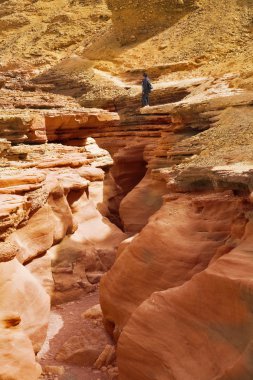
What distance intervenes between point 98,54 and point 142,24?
3628mm

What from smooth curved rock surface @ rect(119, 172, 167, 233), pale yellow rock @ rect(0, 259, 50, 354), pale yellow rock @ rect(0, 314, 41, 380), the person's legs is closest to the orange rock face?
pale yellow rock @ rect(0, 259, 50, 354)

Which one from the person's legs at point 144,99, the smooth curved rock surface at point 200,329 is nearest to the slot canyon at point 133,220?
the smooth curved rock surface at point 200,329

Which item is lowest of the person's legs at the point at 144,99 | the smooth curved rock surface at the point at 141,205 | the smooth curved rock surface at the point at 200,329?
the smooth curved rock surface at the point at 141,205

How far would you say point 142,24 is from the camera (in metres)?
32.6

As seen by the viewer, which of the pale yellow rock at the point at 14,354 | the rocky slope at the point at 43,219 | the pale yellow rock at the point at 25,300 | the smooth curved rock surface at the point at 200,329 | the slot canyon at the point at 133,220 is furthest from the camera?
the rocky slope at the point at 43,219

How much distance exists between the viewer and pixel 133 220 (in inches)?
651

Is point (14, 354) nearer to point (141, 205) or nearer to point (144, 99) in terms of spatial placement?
point (141, 205)

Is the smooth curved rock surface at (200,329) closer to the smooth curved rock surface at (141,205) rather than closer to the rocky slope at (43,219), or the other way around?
the rocky slope at (43,219)

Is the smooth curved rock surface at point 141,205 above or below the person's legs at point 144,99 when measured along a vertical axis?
below

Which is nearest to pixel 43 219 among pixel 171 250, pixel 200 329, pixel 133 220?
pixel 171 250

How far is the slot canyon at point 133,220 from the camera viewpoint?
686 cm

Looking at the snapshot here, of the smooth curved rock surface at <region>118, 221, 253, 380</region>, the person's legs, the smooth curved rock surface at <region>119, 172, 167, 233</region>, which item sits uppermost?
the person's legs

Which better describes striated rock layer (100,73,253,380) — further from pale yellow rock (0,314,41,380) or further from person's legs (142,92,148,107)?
person's legs (142,92,148,107)

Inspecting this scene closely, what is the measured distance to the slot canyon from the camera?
686 cm
